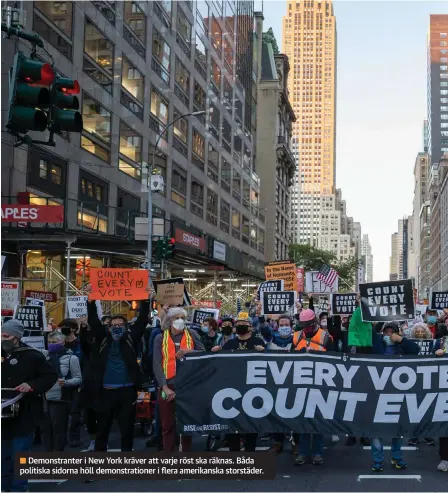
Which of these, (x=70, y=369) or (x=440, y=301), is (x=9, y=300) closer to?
(x=70, y=369)

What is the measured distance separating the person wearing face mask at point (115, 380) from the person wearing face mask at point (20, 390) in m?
1.40

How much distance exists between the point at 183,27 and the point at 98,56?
14430 millimetres

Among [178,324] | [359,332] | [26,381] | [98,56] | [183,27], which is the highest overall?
[183,27]

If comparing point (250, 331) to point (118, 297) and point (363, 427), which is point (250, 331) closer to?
point (363, 427)

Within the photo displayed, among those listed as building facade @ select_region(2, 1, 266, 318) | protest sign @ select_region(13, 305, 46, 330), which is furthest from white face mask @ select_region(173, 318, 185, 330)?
building facade @ select_region(2, 1, 266, 318)

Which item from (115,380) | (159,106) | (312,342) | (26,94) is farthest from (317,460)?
(159,106)

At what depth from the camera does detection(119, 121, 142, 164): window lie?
112ft

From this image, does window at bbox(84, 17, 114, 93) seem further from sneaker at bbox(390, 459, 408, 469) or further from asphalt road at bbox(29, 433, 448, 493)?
sneaker at bbox(390, 459, 408, 469)

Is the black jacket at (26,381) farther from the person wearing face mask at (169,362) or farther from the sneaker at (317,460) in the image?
the sneaker at (317,460)

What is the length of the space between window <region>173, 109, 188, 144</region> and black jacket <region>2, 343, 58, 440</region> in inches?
1399

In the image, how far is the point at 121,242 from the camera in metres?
26.2

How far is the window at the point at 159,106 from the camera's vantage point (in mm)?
38531

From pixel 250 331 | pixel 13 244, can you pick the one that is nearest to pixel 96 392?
pixel 250 331

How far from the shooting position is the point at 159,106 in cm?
3950
